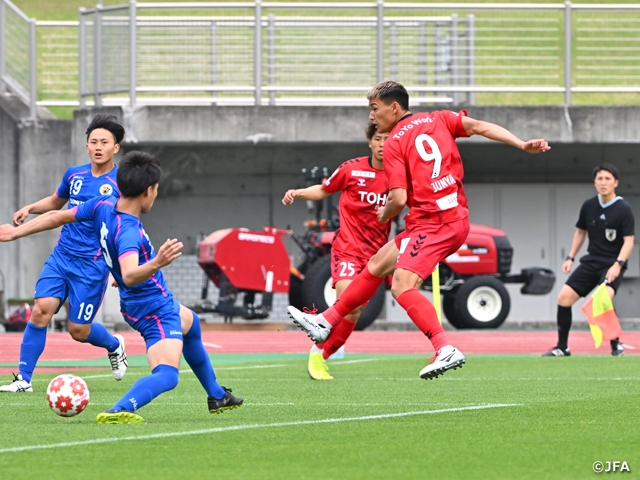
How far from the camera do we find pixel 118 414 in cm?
602

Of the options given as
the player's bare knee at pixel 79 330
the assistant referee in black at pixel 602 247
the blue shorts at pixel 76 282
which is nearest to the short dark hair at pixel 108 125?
the blue shorts at pixel 76 282

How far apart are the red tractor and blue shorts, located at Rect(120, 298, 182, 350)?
12584 mm

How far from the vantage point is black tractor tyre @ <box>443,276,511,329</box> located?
20156mm

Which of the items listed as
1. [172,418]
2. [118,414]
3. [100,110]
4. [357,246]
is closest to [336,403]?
[172,418]

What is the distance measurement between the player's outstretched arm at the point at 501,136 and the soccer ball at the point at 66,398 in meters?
2.83

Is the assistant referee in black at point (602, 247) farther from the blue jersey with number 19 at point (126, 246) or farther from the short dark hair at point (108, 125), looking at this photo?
the blue jersey with number 19 at point (126, 246)

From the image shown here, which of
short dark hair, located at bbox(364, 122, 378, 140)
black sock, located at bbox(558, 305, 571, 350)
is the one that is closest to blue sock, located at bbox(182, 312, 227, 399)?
short dark hair, located at bbox(364, 122, 378, 140)

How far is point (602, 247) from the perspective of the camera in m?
13.1

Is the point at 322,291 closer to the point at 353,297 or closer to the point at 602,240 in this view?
the point at 602,240

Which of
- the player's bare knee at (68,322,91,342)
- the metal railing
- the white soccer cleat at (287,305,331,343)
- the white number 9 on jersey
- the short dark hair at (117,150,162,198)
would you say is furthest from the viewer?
the metal railing

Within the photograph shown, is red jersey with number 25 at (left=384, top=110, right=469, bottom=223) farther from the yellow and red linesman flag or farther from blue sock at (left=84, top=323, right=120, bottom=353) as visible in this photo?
the yellow and red linesman flag

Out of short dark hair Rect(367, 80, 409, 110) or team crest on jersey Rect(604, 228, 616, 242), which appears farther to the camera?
team crest on jersey Rect(604, 228, 616, 242)

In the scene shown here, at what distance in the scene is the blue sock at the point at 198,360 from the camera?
21.6 feet

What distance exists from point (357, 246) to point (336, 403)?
8.62 feet
